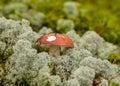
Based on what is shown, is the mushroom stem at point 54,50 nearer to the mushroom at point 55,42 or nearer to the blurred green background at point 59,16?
the mushroom at point 55,42

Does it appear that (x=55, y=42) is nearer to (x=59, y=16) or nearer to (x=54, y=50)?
(x=54, y=50)

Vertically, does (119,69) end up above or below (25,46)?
below

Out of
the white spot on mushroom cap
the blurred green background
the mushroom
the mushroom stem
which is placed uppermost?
the white spot on mushroom cap

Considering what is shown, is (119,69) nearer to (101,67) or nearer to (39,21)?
(101,67)

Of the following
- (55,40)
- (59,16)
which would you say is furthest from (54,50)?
(59,16)

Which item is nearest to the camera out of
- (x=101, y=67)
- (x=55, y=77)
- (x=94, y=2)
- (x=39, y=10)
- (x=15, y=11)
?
(x=55, y=77)

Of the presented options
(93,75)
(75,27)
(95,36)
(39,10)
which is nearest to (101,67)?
(93,75)

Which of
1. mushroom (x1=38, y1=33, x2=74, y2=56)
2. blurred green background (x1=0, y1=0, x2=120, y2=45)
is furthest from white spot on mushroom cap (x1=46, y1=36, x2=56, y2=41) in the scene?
blurred green background (x1=0, y1=0, x2=120, y2=45)

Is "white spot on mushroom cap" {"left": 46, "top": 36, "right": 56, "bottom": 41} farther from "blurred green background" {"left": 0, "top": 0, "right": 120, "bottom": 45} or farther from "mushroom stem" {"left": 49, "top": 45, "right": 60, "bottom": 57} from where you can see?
"blurred green background" {"left": 0, "top": 0, "right": 120, "bottom": 45}

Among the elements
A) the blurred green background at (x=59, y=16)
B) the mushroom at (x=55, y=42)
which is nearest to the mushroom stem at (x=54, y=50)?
the mushroom at (x=55, y=42)
